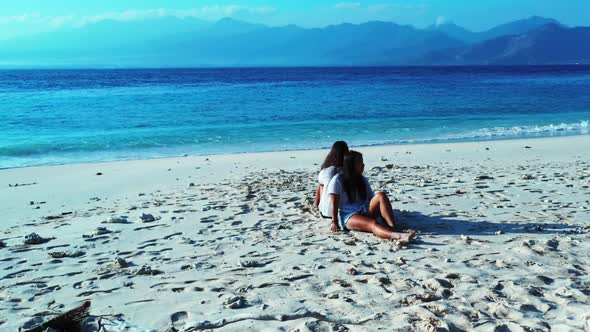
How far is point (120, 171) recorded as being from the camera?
1306 cm

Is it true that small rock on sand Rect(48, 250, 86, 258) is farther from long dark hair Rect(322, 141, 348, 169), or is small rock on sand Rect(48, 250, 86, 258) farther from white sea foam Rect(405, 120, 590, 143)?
white sea foam Rect(405, 120, 590, 143)

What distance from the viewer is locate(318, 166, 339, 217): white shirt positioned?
272 inches

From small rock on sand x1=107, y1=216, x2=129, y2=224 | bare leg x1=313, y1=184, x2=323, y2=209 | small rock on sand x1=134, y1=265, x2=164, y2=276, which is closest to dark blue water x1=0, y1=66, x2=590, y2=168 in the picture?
small rock on sand x1=107, y1=216, x2=129, y2=224

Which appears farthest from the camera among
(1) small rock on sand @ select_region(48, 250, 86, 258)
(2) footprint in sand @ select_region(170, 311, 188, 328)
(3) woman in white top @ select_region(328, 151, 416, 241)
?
(3) woman in white top @ select_region(328, 151, 416, 241)

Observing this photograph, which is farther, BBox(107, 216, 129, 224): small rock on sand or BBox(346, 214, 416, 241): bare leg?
BBox(107, 216, 129, 224): small rock on sand

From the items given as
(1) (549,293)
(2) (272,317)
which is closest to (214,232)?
(2) (272,317)

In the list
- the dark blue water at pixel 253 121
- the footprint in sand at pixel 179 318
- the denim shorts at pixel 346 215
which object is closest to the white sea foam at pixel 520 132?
the dark blue water at pixel 253 121

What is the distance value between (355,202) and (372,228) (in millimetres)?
545

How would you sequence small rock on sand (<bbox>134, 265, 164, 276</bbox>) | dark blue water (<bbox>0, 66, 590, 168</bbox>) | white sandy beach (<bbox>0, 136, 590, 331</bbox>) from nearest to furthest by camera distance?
white sandy beach (<bbox>0, 136, 590, 331</bbox>) < small rock on sand (<bbox>134, 265, 164, 276</bbox>) < dark blue water (<bbox>0, 66, 590, 168</bbox>)

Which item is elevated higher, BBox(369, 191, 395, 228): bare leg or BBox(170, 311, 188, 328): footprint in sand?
BBox(369, 191, 395, 228): bare leg

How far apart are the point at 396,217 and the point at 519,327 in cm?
352

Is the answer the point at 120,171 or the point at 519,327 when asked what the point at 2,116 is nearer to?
the point at 120,171

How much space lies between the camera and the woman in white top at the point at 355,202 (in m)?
6.41

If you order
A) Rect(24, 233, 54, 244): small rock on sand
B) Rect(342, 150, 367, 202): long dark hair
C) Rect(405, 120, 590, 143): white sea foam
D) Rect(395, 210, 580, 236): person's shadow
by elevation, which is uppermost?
Rect(342, 150, 367, 202): long dark hair
